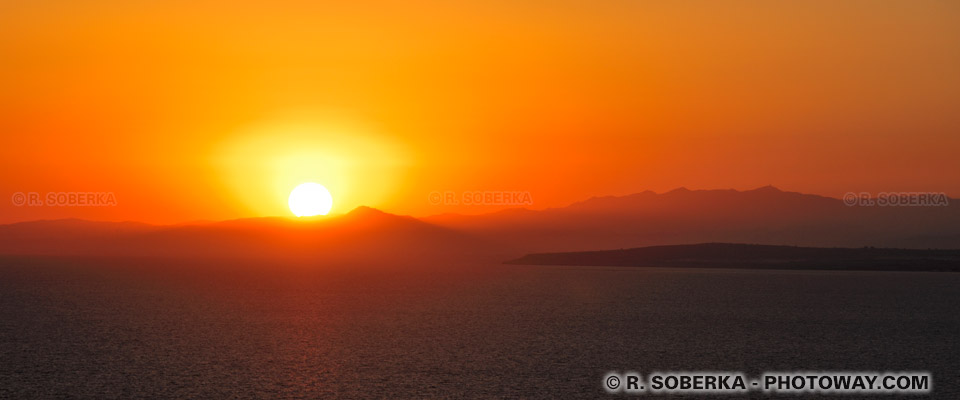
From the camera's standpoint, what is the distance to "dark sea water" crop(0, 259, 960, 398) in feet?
93.1

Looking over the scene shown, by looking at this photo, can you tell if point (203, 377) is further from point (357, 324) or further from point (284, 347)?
point (357, 324)

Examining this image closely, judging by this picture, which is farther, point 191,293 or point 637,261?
point 637,261

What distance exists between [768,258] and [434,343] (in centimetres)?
15087

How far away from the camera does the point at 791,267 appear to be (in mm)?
160250

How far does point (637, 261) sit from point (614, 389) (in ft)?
507

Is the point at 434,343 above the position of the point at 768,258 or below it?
below

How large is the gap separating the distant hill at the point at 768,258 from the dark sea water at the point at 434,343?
90.6 metres

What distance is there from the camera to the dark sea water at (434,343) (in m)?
28.4

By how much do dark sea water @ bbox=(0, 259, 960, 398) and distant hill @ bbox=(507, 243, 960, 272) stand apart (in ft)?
297

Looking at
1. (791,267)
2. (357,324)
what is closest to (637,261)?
(791,267)

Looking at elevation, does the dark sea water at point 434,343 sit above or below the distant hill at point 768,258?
below

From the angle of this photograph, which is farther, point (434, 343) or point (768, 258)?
point (768, 258)

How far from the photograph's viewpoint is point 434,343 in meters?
38.3

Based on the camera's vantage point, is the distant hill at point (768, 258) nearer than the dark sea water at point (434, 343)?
No
